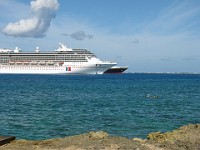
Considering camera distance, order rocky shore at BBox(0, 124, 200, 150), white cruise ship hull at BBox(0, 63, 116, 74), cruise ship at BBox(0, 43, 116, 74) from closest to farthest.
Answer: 1. rocky shore at BBox(0, 124, 200, 150)
2. cruise ship at BBox(0, 43, 116, 74)
3. white cruise ship hull at BBox(0, 63, 116, 74)

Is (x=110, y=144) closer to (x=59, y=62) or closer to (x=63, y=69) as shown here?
(x=63, y=69)

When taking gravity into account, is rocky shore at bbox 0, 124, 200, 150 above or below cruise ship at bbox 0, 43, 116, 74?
below

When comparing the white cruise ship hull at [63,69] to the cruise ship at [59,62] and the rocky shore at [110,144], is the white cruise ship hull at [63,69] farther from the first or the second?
the rocky shore at [110,144]

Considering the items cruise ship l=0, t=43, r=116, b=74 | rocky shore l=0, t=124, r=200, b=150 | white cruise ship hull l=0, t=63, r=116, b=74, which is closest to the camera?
rocky shore l=0, t=124, r=200, b=150

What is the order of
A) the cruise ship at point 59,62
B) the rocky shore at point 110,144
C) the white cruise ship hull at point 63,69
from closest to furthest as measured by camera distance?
the rocky shore at point 110,144, the cruise ship at point 59,62, the white cruise ship hull at point 63,69

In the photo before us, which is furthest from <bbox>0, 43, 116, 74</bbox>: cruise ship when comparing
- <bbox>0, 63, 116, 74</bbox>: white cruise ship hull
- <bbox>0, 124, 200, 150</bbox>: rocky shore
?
<bbox>0, 124, 200, 150</bbox>: rocky shore

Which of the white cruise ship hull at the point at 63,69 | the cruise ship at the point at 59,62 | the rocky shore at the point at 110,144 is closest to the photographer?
the rocky shore at the point at 110,144

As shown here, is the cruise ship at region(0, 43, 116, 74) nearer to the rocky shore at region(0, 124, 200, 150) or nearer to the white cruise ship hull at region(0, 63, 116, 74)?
the white cruise ship hull at region(0, 63, 116, 74)

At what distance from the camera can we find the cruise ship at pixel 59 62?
109 m

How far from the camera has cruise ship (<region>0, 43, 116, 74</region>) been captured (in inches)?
4272

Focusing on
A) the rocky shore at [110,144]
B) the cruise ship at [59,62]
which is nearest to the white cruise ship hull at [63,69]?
the cruise ship at [59,62]

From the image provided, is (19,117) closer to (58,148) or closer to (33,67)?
(58,148)

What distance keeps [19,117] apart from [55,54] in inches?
3630

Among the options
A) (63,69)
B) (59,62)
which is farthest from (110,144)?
(59,62)
